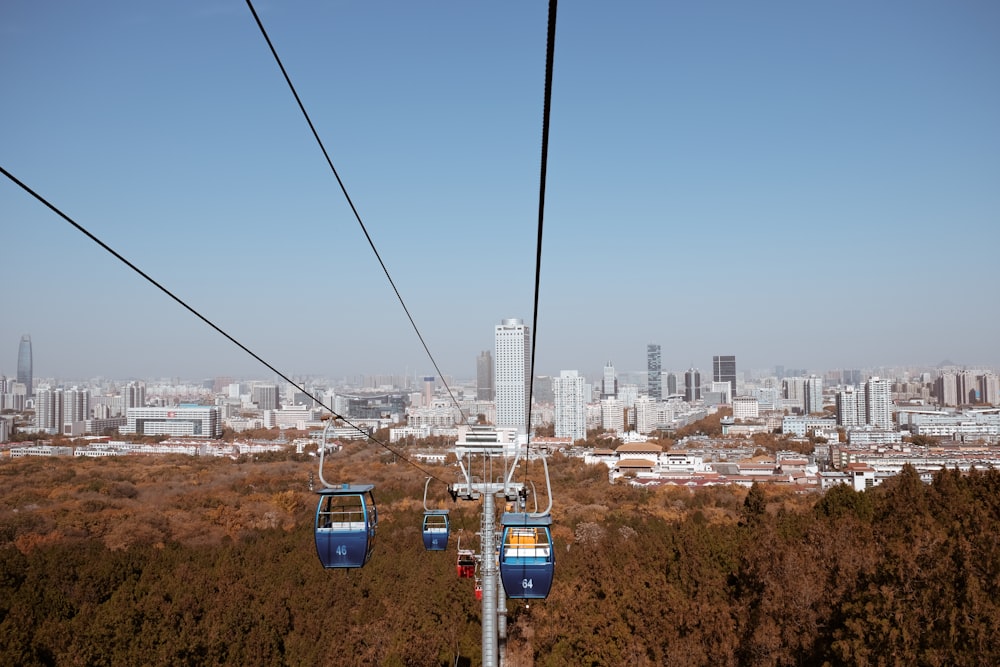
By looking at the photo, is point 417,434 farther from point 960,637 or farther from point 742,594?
point 960,637

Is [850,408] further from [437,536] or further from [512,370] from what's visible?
[437,536]

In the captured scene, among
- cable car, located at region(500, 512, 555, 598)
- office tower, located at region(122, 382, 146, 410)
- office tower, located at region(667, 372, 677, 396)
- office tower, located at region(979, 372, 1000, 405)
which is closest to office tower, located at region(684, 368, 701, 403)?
office tower, located at region(667, 372, 677, 396)

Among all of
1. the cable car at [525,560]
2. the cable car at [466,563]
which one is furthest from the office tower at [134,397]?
the cable car at [525,560]

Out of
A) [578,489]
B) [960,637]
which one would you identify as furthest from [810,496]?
[960,637]

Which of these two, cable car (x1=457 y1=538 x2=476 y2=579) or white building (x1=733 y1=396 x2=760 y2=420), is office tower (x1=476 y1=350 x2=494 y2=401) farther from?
cable car (x1=457 y1=538 x2=476 y2=579)

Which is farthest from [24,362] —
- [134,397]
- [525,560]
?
[525,560]

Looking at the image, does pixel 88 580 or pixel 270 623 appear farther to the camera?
pixel 88 580

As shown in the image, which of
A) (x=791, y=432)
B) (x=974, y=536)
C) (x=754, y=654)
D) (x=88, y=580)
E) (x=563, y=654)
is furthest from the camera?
(x=791, y=432)

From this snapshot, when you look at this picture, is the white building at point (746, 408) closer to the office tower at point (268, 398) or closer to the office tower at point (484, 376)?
the office tower at point (484, 376)
